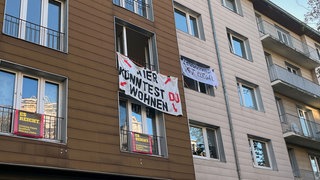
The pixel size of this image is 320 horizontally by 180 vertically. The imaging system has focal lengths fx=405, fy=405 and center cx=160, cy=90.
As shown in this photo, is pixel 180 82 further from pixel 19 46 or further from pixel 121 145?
pixel 19 46

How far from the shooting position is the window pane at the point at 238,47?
73.8 feet

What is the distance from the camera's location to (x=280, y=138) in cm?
2122

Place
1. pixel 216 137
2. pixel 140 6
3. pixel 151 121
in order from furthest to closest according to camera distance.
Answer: pixel 216 137
pixel 140 6
pixel 151 121

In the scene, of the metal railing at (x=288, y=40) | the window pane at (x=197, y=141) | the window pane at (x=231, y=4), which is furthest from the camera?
the metal railing at (x=288, y=40)

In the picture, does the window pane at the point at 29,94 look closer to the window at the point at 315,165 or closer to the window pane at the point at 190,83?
the window pane at the point at 190,83

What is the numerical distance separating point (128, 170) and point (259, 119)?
1017 centimetres

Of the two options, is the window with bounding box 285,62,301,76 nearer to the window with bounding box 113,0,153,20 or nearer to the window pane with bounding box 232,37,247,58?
the window pane with bounding box 232,37,247,58

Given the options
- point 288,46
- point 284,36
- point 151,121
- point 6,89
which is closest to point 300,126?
point 288,46

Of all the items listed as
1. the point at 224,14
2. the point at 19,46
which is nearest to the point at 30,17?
the point at 19,46

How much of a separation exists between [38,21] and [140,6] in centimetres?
516

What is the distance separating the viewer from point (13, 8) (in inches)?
487

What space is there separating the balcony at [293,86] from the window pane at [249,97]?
74.1 inches

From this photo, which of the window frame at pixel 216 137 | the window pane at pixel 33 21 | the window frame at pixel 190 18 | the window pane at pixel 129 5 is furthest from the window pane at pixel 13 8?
the window frame at pixel 190 18

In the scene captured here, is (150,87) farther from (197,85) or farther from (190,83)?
(197,85)
